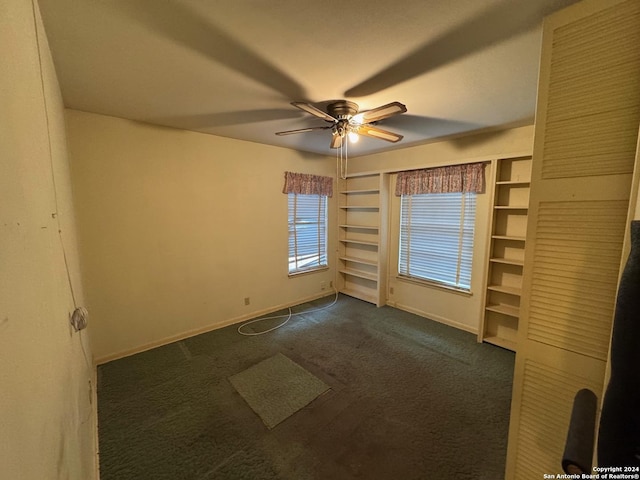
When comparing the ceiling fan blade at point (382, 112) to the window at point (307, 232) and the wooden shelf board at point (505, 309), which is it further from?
the wooden shelf board at point (505, 309)

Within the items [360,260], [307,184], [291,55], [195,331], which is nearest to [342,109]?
[291,55]

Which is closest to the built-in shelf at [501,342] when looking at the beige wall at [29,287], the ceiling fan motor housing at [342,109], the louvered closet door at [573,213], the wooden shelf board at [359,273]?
the wooden shelf board at [359,273]

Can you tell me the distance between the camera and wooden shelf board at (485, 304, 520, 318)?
2.78m

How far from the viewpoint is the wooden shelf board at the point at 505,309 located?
2783 millimetres

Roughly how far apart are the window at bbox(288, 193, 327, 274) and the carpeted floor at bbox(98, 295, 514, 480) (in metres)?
1.38

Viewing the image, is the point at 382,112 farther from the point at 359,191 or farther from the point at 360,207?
the point at 360,207

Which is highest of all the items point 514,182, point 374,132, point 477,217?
point 374,132

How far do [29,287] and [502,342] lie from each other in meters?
3.79

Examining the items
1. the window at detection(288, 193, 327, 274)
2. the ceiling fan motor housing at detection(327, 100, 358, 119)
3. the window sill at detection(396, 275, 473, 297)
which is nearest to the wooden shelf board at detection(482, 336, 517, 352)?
the window sill at detection(396, 275, 473, 297)

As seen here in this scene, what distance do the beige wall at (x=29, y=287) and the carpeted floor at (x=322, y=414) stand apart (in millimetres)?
772

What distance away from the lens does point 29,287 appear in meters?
0.69

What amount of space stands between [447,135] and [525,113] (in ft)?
2.71

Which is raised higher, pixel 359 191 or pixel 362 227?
pixel 359 191

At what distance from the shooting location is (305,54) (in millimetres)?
1482
